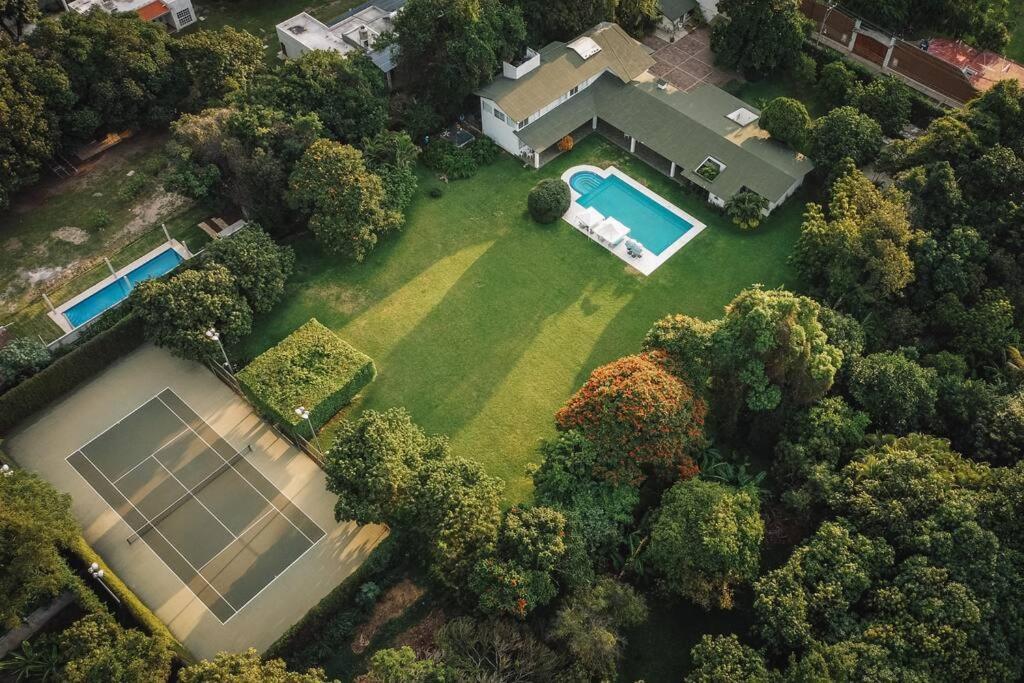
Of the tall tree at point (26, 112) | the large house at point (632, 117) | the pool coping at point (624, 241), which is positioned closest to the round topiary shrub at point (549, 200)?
the pool coping at point (624, 241)

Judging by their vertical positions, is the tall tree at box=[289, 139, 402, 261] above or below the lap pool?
above

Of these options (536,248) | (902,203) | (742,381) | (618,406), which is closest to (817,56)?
(902,203)

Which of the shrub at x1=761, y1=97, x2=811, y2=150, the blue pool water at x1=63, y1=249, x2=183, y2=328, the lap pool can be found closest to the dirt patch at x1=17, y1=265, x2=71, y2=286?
the blue pool water at x1=63, y1=249, x2=183, y2=328

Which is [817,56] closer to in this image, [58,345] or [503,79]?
[503,79]

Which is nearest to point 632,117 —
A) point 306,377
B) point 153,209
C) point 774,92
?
point 774,92

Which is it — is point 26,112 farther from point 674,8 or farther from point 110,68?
point 674,8

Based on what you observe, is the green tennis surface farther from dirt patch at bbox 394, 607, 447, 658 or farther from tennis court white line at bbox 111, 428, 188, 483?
dirt patch at bbox 394, 607, 447, 658
